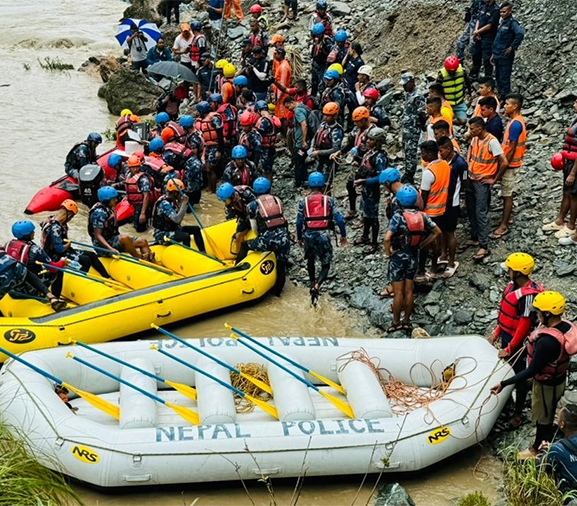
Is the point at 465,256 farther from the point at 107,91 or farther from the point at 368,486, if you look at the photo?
A: the point at 107,91

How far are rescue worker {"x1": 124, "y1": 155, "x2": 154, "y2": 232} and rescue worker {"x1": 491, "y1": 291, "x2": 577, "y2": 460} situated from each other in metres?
6.16

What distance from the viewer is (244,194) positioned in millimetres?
9773

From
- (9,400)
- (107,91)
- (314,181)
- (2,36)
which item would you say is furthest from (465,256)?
(2,36)

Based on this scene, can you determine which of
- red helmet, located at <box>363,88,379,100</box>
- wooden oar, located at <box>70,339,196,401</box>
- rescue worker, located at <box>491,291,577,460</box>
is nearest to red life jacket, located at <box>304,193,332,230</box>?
red helmet, located at <box>363,88,379,100</box>

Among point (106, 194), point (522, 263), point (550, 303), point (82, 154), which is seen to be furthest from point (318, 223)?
point (82, 154)

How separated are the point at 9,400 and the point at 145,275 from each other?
9.27ft

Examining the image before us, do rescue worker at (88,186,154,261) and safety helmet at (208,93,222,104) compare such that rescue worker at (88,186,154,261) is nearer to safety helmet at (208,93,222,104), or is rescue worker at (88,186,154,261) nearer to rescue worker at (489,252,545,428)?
safety helmet at (208,93,222,104)

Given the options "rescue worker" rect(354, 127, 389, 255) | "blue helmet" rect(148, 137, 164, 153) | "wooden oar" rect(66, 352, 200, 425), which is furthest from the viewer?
"blue helmet" rect(148, 137, 164, 153)

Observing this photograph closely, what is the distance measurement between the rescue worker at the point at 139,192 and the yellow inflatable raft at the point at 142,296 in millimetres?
1267

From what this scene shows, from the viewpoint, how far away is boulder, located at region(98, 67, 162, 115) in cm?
1664

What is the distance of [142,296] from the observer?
8750 mm

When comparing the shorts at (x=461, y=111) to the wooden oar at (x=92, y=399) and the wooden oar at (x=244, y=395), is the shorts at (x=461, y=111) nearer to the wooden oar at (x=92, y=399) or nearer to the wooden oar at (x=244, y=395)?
the wooden oar at (x=244, y=395)

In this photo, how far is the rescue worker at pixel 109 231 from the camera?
944 cm

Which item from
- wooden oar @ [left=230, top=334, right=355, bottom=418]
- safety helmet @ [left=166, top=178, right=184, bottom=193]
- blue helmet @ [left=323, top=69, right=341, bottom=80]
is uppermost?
blue helmet @ [left=323, top=69, right=341, bottom=80]
